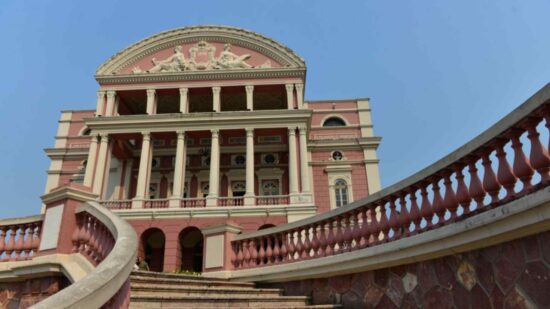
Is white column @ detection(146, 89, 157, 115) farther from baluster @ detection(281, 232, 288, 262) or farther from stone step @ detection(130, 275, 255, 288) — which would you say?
baluster @ detection(281, 232, 288, 262)

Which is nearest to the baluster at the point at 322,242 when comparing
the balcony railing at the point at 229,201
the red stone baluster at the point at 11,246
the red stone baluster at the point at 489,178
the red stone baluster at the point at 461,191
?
the red stone baluster at the point at 461,191

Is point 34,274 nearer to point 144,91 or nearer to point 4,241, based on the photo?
point 4,241

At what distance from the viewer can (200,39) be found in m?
26.3

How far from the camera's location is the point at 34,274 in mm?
6340

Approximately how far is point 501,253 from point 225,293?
4.22 m

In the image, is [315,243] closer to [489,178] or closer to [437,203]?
[437,203]

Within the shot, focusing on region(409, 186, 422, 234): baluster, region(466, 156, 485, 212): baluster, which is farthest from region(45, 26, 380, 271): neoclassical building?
region(466, 156, 485, 212): baluster

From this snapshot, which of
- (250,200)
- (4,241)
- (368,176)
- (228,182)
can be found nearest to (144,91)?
(228,182)

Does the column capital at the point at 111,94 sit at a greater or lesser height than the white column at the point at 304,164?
greater

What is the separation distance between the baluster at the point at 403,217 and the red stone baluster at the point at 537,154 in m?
1.82

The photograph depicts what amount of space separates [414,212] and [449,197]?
623mm

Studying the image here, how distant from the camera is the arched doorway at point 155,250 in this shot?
21375 mm

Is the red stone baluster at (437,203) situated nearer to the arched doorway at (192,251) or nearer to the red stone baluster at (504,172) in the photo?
the red stone baluster at (504,172)

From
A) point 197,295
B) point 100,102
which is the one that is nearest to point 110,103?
point 100,102
